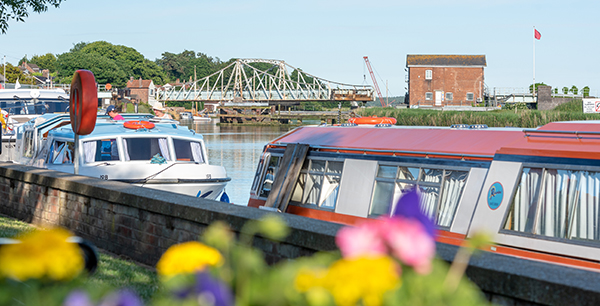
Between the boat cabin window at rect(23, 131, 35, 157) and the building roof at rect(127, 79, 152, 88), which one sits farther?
the building roof at rect(127, 79, 152, 88)

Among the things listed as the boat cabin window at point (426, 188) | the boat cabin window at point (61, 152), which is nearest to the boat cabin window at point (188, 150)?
the boat cabin window at point (61, 152)

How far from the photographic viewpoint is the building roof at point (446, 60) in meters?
83.2

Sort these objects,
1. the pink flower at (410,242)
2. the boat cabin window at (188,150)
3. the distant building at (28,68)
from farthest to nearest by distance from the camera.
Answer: the distant building at (28,68) < the boat cabin window at (188,150) < the pink flower at (410,242)

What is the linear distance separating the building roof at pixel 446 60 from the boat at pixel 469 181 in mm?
72790

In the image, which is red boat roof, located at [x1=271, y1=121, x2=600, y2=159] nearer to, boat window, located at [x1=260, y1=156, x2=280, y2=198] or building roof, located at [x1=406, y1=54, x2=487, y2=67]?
boat window, located at [x1=260, y1=156, x2=280, y2=198]

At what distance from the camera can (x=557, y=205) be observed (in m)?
8.00

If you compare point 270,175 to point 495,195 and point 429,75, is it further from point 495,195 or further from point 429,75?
point 429,75

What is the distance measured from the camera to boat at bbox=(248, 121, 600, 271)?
312 inches

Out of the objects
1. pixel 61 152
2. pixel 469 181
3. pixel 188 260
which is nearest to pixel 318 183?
pixel 469 181

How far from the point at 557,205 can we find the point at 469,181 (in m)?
1.51

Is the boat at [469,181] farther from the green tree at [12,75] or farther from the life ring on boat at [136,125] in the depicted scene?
the green tree at [12,75]

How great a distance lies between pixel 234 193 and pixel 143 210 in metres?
17.6

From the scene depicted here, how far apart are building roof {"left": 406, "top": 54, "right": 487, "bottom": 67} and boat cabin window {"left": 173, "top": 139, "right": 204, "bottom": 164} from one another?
69694 millimetres

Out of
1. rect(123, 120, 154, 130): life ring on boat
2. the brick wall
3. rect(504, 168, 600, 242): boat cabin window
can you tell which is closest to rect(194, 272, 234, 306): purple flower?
rect(504, 168, 600, 242): boat cabin window
